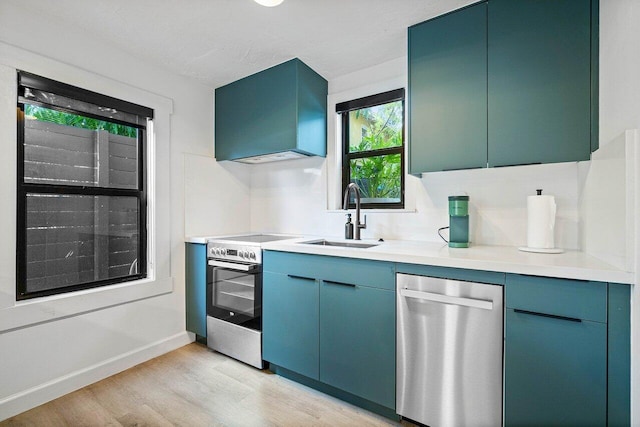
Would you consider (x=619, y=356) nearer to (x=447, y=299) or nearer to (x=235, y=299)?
(x=447, y=299)

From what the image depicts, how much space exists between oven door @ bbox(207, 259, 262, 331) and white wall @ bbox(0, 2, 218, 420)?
415mm

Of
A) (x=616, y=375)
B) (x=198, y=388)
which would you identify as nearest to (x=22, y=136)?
(x=198, y=388)

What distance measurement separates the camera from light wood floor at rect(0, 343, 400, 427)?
5.50ft

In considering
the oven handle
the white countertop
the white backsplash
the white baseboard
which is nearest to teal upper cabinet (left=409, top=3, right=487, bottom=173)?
the white backsplash

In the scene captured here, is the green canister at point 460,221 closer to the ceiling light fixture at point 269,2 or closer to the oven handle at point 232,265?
the oven handle at point 232,265

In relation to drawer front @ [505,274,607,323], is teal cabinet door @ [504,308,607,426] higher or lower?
lower

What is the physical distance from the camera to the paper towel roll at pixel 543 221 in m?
1.63

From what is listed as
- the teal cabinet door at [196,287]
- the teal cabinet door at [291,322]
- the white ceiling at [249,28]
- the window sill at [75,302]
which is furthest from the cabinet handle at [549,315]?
the window sill at [75,302]

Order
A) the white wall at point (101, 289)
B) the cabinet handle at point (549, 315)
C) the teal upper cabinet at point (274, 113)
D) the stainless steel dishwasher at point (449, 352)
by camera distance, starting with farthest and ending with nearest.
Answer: the teal upper cabinet at point (274, 113)
the white wall at point (101, 289)
the stainless steel dishwasher at point (449, 352)
the cabinet handle at point (549, 315)

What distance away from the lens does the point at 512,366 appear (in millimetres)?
1312

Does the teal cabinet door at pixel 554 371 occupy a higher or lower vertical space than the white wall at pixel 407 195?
lower

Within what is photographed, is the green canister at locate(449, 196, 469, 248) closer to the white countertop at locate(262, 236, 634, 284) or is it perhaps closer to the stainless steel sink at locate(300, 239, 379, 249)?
the white countertop at locate(262, 236, 634, 284)

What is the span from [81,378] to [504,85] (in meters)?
3.29

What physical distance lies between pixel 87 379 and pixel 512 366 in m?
2.64
